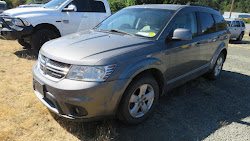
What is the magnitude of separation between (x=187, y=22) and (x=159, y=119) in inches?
72.2

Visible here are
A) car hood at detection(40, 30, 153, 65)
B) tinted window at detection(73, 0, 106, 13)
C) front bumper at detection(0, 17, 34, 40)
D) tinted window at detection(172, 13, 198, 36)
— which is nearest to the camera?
car hood at detection(40, 30, 153, 65)

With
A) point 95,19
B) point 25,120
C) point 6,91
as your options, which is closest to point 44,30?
point 95,19

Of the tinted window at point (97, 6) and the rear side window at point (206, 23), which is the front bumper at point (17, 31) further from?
the rear side window at point (206, 23)

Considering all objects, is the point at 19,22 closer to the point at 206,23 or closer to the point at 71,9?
the point at 71,9

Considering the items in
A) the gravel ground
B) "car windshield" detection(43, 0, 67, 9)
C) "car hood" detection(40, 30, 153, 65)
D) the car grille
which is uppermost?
"car windshield" detection(43, 0, 67, 9)

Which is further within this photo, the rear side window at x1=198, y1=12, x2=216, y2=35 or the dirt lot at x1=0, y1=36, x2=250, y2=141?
the rear side window at x1=198, y1=12, x2=216, y2=35

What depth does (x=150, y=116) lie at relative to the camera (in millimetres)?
3141

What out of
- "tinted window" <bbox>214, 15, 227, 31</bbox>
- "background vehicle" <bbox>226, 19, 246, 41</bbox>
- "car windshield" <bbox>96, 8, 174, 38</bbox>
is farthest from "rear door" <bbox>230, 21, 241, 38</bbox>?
"car windshield" <bbox>96, 8, 174, 38</bbox>

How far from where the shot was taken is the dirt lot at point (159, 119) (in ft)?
8.75

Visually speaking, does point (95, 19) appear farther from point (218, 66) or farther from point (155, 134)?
point (155, 134)

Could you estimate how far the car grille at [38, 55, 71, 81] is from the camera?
7.84ft

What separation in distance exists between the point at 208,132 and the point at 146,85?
115cm

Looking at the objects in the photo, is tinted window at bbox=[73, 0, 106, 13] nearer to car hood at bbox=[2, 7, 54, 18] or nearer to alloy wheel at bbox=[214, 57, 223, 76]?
car hood at bbox=[2, 7, 54, 18]

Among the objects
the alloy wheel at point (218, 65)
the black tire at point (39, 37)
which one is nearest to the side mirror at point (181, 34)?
the alloy wheel at point (218, 65)
